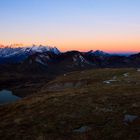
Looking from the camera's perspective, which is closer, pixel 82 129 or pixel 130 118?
pixel 82 129

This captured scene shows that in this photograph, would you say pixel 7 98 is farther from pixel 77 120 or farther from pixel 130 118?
pixel 130 118

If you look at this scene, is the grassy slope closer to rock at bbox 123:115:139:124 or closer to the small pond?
rock at bbox 123:115:139:124

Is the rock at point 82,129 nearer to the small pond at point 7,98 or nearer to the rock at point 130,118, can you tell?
the rock at point 130,118

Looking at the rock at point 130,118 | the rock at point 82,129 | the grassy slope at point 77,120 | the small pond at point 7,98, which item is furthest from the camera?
the small pond at point 7,98

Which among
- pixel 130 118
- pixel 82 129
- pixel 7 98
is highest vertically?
pixel 130 118

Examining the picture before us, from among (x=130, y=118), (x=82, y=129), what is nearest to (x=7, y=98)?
(x=82, y=129)

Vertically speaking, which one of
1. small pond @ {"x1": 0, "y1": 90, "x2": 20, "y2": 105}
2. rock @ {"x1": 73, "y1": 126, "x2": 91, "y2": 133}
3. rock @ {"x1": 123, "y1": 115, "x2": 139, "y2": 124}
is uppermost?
rock @ {"x1": 123, "y1": 115, "x2": 139, "y2": 124}

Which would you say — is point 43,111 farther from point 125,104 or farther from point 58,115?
point 125,104

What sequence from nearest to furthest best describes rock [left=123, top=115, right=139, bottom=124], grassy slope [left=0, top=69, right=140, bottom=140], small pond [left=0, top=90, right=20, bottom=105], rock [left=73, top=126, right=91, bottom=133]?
grassy slope [left=0, top=69, right=140, bottom=140], rock [left=73, top=126, right=91, bottom=133], rock [left=123, top=115, right=139, bottom=124], small pond [left=0, top=90, right=20, bottom=105]

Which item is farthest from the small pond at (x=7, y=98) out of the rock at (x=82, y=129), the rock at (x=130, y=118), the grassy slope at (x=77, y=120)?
the rock at (x=130, y=118)

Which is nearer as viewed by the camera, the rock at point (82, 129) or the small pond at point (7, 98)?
the rock at point (82, 129)

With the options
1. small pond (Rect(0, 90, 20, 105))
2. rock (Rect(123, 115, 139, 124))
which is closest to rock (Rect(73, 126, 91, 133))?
rock (Rect(123, 115, 139, 124))

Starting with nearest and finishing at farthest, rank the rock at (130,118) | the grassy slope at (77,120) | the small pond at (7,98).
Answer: the grassy slope at (77,120), the rock at (130,118), the small pond at (7,98)

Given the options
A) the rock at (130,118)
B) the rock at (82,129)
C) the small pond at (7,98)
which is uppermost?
the rock at (130,118)
